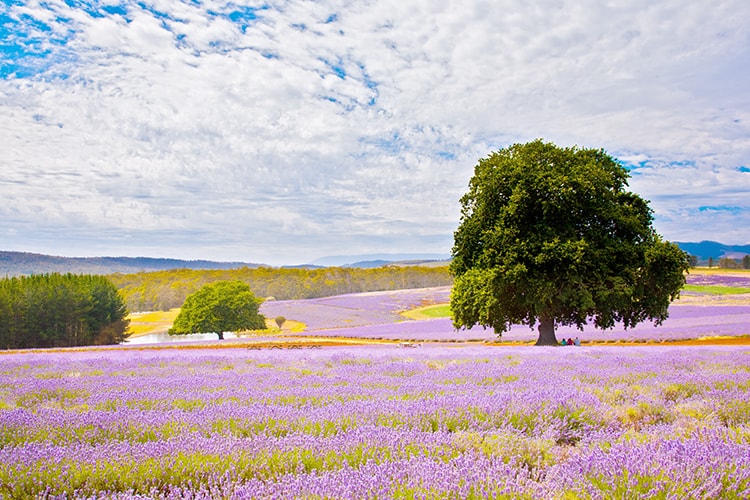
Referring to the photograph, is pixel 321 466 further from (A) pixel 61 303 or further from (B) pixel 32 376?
(A) pixel 61 303

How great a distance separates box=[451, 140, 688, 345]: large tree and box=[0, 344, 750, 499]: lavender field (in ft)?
31.5

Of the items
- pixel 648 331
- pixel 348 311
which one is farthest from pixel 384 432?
pixel 348 311

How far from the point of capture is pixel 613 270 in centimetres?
1811

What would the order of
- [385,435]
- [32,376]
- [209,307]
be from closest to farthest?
[385,435]
[32,376]
[209,307]

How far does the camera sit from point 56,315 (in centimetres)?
5541

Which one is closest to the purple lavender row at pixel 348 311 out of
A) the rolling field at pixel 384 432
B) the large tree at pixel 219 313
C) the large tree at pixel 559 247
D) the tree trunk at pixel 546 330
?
the large tree at pixel 219 313

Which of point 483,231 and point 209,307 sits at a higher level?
point 483,231

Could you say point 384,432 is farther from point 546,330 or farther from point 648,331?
point 648,331

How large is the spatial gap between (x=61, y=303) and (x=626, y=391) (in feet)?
208

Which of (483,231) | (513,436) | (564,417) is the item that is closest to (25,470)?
(513,436)

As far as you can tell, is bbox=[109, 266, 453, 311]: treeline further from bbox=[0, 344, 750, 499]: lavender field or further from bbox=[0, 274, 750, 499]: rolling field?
bbox=[0, 344, 750, 499]: lavender field

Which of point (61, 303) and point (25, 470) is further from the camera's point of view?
point (61, 303)

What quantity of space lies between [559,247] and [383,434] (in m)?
14.3

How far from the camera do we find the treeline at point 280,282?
113875 mm
